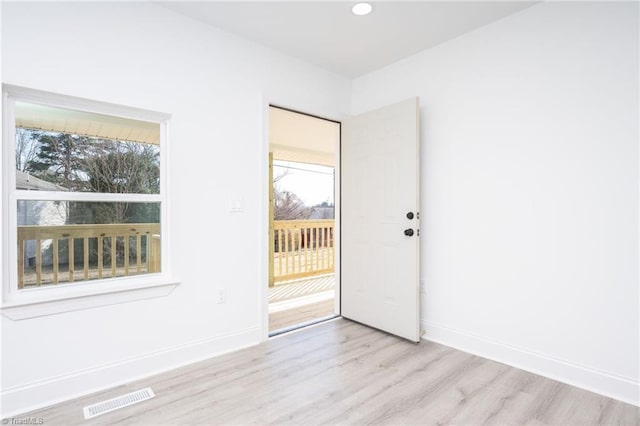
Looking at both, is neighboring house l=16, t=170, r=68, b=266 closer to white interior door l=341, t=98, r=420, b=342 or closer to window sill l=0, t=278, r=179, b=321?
window sill l=0, t=278, r=179, b=321

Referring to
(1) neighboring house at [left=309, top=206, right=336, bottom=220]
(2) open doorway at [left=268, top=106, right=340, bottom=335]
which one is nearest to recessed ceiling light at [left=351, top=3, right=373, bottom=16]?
(2) open doorway at [left=268, top=106, right=340, bottom=335]

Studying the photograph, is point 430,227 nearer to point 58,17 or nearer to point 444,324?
point 444,324

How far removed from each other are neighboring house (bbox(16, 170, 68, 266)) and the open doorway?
192cm

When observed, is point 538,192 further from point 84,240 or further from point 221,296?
point 84,240

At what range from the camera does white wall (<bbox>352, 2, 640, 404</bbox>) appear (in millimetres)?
2070

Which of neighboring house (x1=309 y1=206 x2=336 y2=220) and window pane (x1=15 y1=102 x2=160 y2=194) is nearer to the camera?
window pane (x1=15 y1=102 x2=160 y2=194)

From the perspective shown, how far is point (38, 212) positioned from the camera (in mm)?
2041

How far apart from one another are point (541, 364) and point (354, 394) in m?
1.33

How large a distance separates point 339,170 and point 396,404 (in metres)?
2.27

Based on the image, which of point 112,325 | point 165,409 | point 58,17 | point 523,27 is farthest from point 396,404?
point 58,17

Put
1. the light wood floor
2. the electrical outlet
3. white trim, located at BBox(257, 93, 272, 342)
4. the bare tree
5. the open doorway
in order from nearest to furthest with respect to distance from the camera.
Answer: the light wood floor
the electrical outlet
white trim, located at BBox(257, 93, 272, 342)
the open doorway
the bare tree

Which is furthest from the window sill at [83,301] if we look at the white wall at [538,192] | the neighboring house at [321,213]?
the neighboring house at [321,213]

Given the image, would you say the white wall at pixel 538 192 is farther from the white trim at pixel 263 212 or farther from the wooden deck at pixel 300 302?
the white trim at pixel 263 212

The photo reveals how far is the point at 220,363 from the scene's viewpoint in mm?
2510
